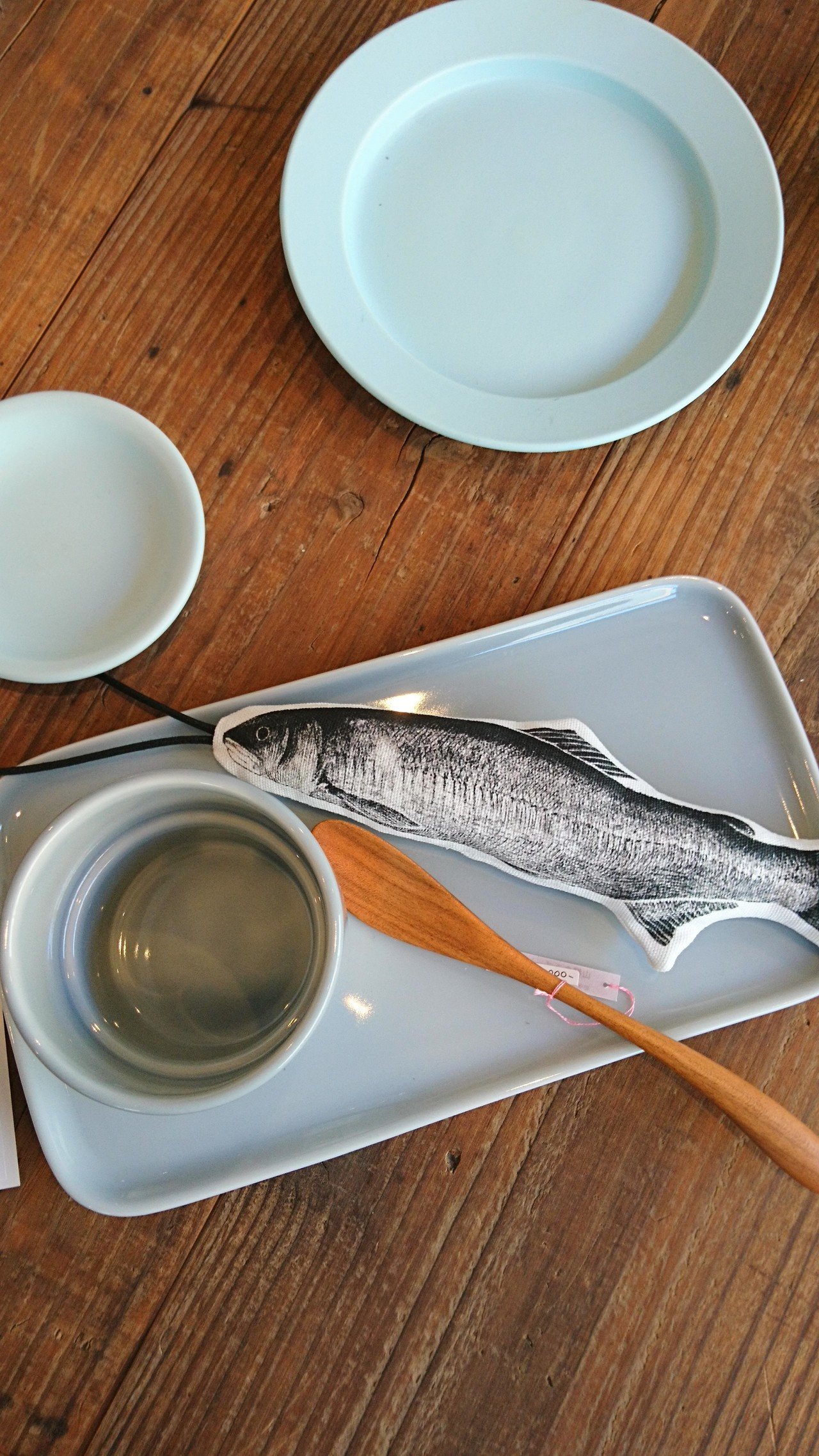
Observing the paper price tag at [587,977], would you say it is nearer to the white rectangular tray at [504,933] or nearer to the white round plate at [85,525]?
the white rectangular tray at [504,933]

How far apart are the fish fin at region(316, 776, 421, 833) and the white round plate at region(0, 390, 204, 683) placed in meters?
0.16

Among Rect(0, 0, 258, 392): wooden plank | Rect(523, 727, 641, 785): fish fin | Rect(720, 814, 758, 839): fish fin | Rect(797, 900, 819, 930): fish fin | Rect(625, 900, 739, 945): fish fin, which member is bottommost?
Rect(625, 900, 739, 945): fish fin

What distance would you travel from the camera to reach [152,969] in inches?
21.9

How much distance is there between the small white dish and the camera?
0.46 m

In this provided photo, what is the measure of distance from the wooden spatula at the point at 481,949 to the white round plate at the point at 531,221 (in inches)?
11.5

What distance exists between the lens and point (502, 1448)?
599 mm

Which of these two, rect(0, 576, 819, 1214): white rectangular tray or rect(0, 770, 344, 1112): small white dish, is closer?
rect(0, 770, 344, 1112): small white dish

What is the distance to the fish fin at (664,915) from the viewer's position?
0.57 metres

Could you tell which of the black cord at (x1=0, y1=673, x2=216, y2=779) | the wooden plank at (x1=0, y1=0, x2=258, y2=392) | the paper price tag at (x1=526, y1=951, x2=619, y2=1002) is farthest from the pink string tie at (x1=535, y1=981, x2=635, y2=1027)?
the wooden plank at (x1=0, y1=0, x2=258, y2=392)

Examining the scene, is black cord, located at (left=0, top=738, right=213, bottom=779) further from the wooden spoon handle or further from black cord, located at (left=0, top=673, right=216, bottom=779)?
the wooden spoon handle

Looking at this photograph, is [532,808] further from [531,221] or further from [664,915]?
[531,221]

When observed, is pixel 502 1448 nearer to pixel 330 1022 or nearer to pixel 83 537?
pixel 330 1022

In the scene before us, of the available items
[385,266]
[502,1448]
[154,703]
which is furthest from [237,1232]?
[385,266]

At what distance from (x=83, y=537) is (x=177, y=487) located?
78mm
